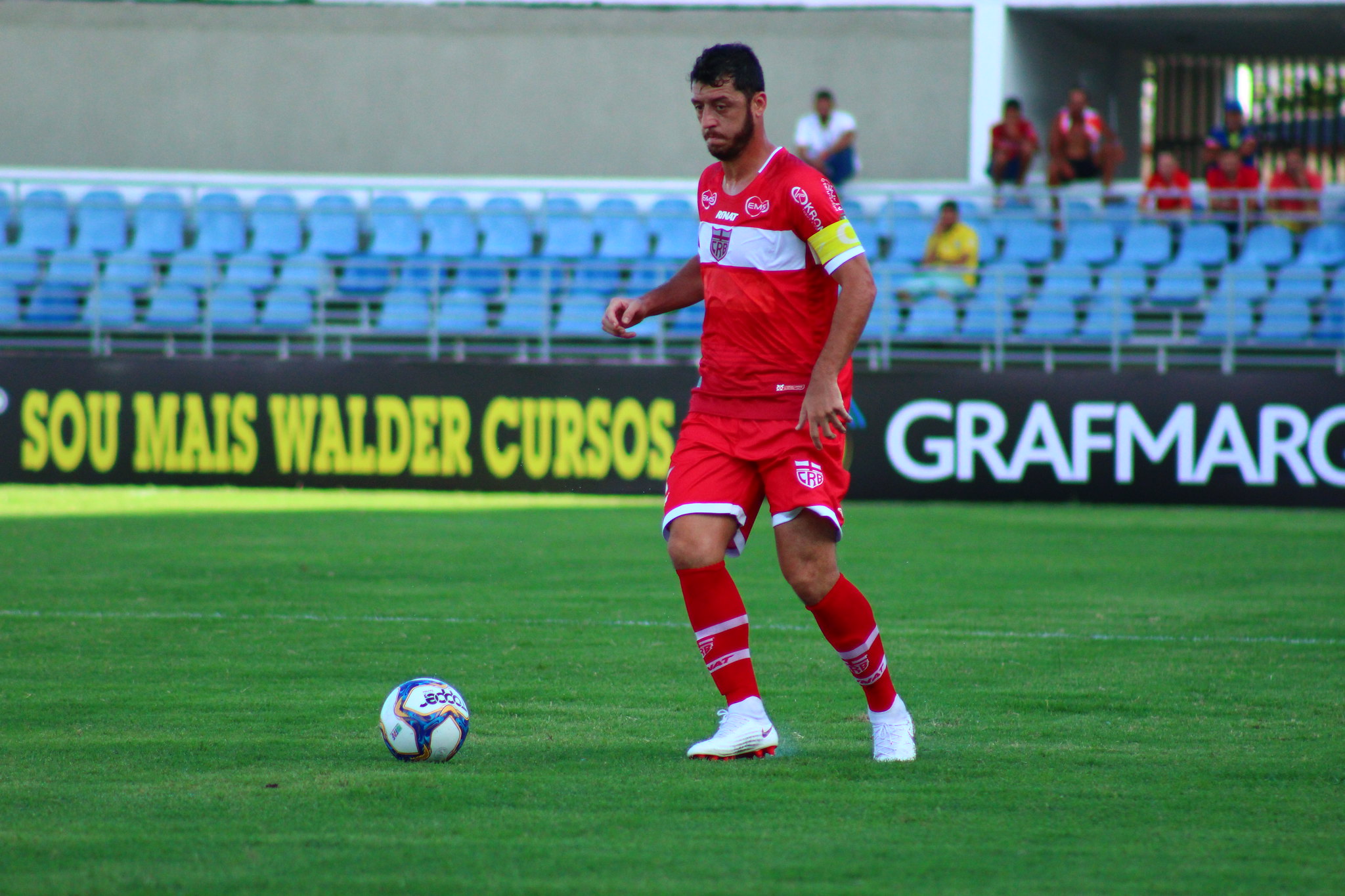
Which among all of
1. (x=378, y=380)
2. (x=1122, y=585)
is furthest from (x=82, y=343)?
(x=1122, y=585)

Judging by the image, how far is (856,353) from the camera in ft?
53.9

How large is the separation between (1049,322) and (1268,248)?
2.73 metres

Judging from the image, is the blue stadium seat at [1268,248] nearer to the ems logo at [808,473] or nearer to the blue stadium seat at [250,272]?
the blue stadium seat at [250,272]

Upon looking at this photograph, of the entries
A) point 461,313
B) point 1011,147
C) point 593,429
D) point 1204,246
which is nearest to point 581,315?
point 461,313

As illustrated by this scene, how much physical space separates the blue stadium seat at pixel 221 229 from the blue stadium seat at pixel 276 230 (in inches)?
6.7

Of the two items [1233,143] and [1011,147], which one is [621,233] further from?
[1233,143]

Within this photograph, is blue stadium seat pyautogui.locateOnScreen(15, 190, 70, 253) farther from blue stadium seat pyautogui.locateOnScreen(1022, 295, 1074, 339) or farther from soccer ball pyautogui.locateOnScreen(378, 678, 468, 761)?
soccer ball pyautogui.locateOnScreen(378, 678, 468, 761)

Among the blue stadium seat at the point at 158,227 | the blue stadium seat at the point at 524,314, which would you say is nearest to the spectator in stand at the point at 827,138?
the blue stadium seat at the point at 524,314

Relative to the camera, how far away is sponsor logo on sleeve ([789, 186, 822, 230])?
16.3 ft

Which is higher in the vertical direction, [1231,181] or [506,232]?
[1231,181]

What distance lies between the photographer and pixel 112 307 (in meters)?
17.4

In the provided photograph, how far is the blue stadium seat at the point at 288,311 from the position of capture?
688 inches

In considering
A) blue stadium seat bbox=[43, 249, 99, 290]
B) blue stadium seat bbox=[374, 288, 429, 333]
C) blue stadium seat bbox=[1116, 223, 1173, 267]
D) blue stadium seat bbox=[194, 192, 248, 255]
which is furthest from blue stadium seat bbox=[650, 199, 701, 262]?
blue stadium seat bbox=[43, 249, 99, 290]

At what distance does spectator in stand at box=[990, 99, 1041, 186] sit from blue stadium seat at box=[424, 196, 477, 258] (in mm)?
6157
